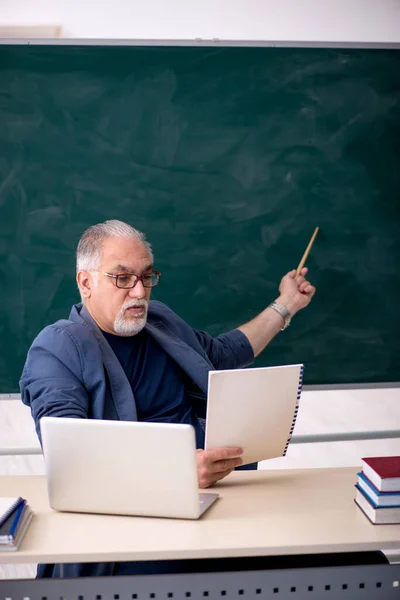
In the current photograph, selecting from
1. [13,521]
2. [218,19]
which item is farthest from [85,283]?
[218,19]

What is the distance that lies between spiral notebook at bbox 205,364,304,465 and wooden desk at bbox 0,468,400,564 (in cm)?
13

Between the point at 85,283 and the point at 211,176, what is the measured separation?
39.3 inches

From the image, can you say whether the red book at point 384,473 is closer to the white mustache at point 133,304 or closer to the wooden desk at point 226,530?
the wooden desk at point 226,530

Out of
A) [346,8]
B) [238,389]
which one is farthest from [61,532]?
[346,8]

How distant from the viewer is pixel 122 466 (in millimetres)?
1628

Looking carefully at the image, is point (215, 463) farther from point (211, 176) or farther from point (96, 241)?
point (211, 176)

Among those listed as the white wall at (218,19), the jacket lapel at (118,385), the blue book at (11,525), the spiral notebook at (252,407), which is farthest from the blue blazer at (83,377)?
the white wall at (218,19)

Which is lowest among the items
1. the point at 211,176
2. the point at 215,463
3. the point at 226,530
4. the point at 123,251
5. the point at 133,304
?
the point at 226,530

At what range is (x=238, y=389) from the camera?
1.75 metres

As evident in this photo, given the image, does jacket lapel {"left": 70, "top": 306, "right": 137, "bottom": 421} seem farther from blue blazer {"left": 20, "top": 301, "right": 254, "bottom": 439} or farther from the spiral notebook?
the spiral notebook

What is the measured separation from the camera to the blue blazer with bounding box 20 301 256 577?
6.47ft

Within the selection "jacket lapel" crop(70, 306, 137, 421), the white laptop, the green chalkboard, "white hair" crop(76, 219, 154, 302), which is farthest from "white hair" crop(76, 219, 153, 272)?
the white laptop

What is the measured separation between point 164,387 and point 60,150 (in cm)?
123

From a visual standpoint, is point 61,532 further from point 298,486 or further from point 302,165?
point 302,165
